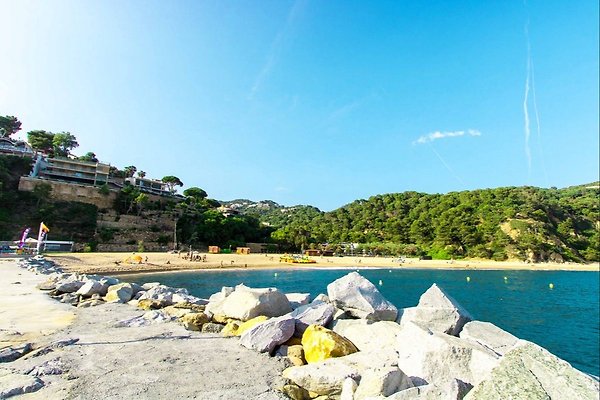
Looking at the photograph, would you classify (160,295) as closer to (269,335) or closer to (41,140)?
(269,335)

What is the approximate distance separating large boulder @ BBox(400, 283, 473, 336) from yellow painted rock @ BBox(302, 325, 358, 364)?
143 cm

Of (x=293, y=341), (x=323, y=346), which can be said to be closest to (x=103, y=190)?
(x=293, y=341)

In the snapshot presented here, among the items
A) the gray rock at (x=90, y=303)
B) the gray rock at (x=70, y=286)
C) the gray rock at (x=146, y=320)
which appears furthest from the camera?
the gray rock at (x=70, y=286)

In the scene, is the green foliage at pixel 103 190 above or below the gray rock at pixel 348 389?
above

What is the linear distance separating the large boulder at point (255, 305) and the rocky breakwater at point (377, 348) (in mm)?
25

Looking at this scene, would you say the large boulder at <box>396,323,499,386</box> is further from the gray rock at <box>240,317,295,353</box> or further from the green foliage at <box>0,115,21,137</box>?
the green foliage at <box>0,115,21,137</box>

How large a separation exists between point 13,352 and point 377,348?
20.0 feet

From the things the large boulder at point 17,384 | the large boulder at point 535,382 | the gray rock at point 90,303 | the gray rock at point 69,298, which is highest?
the large boulder at point 535,382

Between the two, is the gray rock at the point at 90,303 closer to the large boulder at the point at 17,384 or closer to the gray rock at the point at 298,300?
the large boulder at the point at 17,384

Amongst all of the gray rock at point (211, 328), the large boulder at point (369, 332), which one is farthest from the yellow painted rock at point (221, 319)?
the large boulder at point (369, 332)

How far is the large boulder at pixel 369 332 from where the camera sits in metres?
5.84

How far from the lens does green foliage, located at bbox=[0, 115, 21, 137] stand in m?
84.0

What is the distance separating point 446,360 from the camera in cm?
455

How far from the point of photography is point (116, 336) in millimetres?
6672
